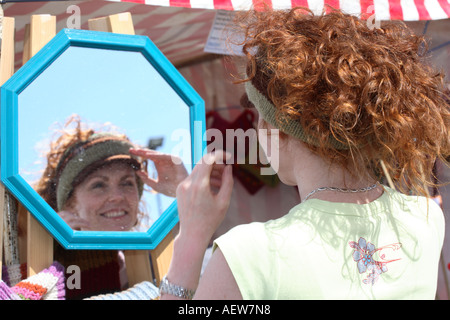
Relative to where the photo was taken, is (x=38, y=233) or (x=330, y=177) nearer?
(x=330, y=177)

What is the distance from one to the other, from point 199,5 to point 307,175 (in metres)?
0.80

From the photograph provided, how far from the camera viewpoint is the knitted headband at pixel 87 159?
3.86 ft

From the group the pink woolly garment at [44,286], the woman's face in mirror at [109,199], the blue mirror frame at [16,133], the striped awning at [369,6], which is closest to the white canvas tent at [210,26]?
the striped awning at [369,6]

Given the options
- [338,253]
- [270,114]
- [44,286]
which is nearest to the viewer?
[338,253]

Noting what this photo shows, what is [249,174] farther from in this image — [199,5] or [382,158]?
[382,158]

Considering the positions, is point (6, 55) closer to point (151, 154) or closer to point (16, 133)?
point (16, 133)

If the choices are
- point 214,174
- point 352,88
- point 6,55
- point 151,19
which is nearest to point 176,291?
point 214,174

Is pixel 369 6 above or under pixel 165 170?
above

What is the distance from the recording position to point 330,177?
85 centimetres

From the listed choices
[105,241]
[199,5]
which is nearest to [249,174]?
[199,5]

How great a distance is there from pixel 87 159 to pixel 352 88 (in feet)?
2.37

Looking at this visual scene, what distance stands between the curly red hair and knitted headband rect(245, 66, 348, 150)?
0.5 inches

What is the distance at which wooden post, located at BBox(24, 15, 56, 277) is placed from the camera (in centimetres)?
113

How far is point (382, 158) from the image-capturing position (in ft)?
2.82
